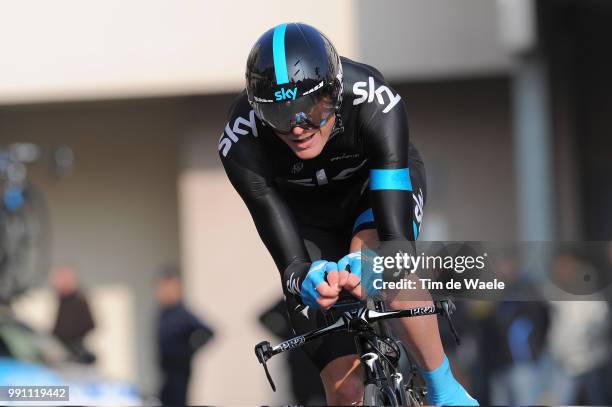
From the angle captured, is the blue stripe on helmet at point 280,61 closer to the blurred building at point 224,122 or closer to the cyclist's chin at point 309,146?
the cyclist's chin at point 309,146

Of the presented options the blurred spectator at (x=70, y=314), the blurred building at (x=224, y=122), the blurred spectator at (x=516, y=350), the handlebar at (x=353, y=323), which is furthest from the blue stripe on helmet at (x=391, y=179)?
the blurred spectator at (x=70, y=314)

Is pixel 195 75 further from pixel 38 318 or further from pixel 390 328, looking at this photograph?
pixel 390 328

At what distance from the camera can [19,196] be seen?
43.1 ft

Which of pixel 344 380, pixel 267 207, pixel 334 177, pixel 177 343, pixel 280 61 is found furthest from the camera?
pixel 177 343

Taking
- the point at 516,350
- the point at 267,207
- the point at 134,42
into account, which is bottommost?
the point at 516,350

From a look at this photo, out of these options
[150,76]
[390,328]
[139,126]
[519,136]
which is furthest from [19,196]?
[390,328]

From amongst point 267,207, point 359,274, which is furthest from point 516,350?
point 359,274

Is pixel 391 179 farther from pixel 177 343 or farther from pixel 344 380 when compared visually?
pixel 177 343

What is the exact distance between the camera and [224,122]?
1484cm

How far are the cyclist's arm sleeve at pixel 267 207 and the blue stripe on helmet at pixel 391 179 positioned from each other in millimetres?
355

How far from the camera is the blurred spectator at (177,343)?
11094 millimetres

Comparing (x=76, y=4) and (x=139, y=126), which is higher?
(x=76, y=4)

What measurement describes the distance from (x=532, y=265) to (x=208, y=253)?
11.1 m

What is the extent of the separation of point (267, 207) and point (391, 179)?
0.48m
